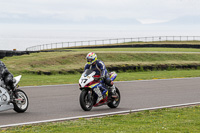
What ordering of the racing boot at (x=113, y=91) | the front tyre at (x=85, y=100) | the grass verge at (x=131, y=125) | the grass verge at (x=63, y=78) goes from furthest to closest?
the grass verge at (x=63, y=78), the racing boot at (x=113, y=91), the front tyre at (x=85, y=100), the grass verge at (x=131, y=125)

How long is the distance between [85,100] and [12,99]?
2067 mm

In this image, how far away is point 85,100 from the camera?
1105 cm

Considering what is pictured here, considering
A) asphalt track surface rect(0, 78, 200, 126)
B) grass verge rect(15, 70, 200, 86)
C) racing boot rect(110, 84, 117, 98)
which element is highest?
racing boot rect(110, 84, 117, 98)

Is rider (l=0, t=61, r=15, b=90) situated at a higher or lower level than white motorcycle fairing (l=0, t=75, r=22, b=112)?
higher

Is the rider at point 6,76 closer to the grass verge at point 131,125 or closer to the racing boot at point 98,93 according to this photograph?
the grass verge at point 131,125

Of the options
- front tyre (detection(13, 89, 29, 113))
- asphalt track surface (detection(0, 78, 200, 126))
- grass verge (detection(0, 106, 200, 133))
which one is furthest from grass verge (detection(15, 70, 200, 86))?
grass verge (detection(0, 106, 200, 133))

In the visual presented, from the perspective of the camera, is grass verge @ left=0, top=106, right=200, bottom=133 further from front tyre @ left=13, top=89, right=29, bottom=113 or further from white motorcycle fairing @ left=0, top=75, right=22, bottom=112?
front tyre @ left=13, top=89, right=29, bottom=113

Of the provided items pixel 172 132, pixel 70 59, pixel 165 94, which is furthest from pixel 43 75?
pixel 172 132

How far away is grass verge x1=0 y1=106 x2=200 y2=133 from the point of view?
7809mm

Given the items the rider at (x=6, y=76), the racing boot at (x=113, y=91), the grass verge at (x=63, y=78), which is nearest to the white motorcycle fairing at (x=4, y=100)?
the rider at (x=6, y=76)

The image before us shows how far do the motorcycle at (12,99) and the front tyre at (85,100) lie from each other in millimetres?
1584

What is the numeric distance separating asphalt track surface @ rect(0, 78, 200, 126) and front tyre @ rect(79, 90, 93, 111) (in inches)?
6.4

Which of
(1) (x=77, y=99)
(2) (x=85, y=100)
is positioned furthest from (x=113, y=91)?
(1) (x=77, y=99)

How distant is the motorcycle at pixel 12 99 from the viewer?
9913mm
